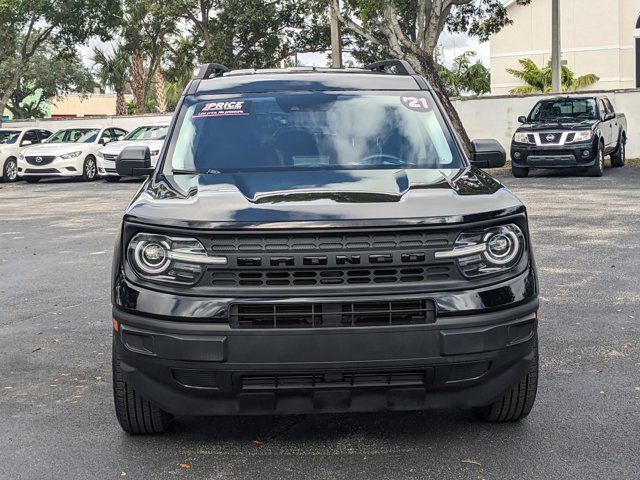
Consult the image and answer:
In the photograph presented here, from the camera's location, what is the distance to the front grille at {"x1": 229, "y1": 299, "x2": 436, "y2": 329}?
3.98m

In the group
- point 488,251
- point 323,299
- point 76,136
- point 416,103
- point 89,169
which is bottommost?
point 89,169

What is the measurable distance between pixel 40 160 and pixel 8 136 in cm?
257

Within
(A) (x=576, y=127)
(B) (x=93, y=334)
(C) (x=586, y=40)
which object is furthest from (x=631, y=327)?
(C) (x=586, y=40)

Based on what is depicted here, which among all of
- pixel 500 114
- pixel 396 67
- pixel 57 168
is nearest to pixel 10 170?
pixel 57 168

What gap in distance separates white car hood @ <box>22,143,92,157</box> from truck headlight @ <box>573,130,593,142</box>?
13186 millimetres

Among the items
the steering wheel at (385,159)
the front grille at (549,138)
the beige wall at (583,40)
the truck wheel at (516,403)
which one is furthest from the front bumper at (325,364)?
the beige wall at (583,40)

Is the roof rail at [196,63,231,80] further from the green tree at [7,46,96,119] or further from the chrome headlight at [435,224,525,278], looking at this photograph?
the green tree at [7,46,96,119]

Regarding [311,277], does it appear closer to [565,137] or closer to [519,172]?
[565,137]

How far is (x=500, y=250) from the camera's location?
4.21 meters

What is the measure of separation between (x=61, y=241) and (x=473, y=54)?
2000 inches

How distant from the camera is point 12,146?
90.6 feet

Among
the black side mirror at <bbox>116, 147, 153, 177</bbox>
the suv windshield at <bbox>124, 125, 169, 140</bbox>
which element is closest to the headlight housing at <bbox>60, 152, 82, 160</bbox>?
the suv windshield at <bbox>124, 125, 169, 140</bbox>

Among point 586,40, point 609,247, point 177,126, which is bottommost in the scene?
point 609,247

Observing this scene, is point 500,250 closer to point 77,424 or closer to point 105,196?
point 77,424
